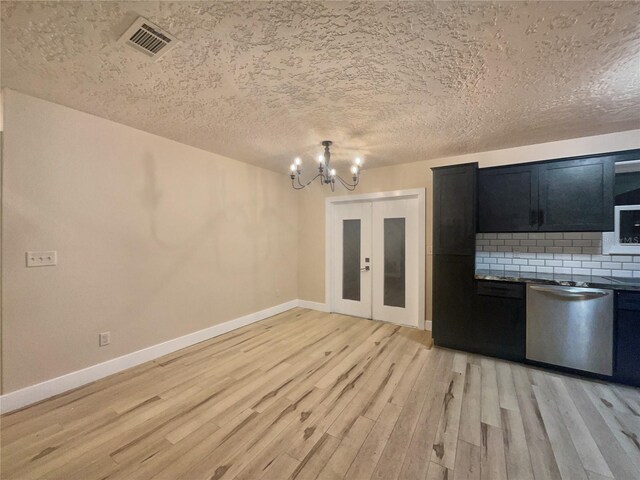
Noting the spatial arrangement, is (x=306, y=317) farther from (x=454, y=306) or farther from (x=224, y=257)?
(x=454, y=306)

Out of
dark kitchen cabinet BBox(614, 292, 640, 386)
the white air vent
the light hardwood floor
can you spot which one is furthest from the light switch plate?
dark kitchen cabinet BBox(614, 292, 640, 386)

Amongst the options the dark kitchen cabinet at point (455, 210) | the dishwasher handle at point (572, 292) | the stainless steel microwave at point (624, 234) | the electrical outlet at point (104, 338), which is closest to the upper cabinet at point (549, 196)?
the dark kitchen cabinet at point (455, 210)

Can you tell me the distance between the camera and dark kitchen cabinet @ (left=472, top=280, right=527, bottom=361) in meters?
2.77

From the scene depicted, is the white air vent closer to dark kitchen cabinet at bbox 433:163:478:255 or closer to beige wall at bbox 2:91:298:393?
beige wall at bbox 2:91:298:393

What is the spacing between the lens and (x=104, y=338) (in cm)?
249

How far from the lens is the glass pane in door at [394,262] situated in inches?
159

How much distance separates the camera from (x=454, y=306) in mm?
3123

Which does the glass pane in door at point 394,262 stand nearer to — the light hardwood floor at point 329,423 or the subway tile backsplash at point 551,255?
the subway tile backsplash at point 551,255

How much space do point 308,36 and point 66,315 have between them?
10.0 feet

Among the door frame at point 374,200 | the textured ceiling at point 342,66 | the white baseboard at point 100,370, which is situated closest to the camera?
the textured ceiling at point 342,66

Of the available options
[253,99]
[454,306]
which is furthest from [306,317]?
[253,99]

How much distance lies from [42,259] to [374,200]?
409 centimetres

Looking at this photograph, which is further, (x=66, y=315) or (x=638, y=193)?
(x=638, y=193)

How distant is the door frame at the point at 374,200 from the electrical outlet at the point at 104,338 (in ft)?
10.3
